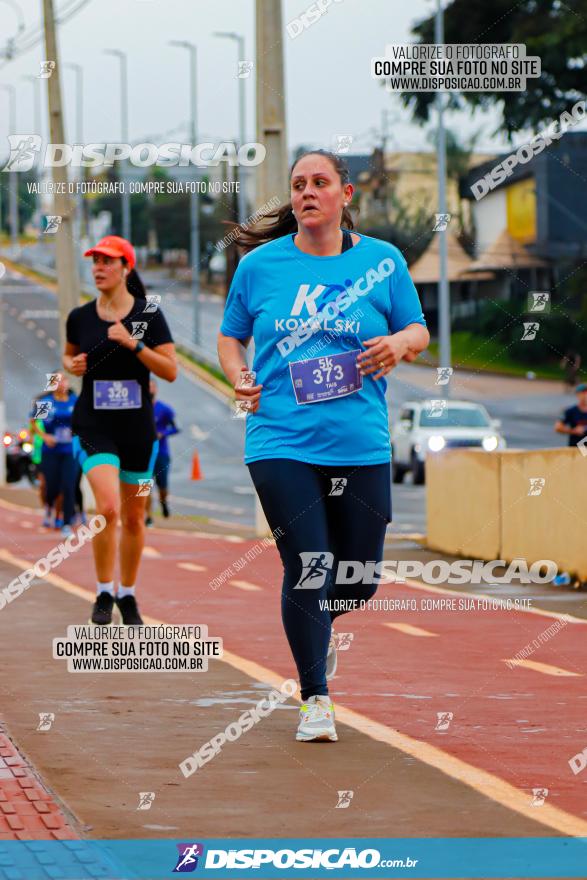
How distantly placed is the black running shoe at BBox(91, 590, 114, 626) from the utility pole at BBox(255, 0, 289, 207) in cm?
1038

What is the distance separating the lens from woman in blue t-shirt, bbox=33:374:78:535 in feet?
68.1

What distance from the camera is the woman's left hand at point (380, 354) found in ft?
22.4

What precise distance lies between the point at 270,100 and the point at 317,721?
1385 cm

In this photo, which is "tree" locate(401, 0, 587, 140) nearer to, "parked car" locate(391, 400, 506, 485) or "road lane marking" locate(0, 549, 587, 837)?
"parked car" locate(391, 400, 506, 485)

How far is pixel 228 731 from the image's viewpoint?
7020mm

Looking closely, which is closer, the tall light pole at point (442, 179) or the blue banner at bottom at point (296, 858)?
the blue banner at bottom at point (296, 858)

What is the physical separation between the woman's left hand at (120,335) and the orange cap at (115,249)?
403mm

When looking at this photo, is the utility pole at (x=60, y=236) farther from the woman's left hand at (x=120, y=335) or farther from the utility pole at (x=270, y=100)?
the woman's left hand at (x=120, y=335)

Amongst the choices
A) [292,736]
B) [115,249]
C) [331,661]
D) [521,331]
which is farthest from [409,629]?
[521,331]

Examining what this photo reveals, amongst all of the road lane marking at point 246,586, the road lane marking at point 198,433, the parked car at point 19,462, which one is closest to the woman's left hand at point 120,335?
the road lane marking at point 246,586

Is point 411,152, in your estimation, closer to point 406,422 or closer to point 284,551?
point 406,422

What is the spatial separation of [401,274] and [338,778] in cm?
196

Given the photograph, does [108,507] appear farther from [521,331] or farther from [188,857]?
[521,331]

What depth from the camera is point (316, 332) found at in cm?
691
